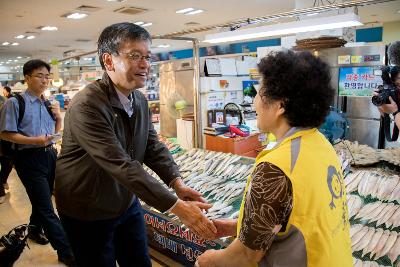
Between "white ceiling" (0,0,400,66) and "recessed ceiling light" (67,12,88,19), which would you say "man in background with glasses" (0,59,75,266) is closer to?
"white ceiling" (0,0,400,66)

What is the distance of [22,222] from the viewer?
479 cm

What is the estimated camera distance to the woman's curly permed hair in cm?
120

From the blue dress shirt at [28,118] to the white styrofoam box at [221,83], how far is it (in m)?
2.34

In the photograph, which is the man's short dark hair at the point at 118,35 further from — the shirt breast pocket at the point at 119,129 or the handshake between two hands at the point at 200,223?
the handshake between two hands at the point at 200,223

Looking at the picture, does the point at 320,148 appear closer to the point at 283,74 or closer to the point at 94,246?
the point at 283,74

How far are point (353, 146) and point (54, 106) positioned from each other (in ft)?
13.1

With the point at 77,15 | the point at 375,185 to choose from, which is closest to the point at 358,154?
the point at 375,185

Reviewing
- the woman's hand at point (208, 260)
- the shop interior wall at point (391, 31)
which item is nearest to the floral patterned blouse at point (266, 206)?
the woman's hand at point (208, 260)

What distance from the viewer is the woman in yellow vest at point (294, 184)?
1122mm

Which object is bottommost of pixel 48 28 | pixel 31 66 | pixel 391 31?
pixel 31 66

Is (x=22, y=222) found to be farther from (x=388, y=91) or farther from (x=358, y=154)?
(x=388, y=91)

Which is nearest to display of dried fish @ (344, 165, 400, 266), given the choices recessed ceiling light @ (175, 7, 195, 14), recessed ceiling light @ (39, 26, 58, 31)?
recessed ceiling light @ (175, 7, 195, 14)

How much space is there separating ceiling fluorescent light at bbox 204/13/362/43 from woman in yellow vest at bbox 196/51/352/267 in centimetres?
158

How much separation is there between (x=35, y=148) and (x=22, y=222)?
1.91 m
